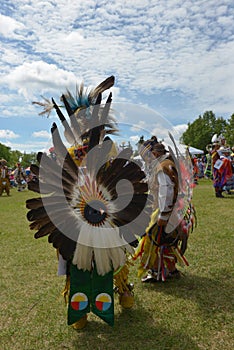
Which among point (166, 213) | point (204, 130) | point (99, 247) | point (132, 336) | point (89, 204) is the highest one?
point (204, 130)

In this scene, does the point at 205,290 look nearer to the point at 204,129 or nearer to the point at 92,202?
the point at 92,202

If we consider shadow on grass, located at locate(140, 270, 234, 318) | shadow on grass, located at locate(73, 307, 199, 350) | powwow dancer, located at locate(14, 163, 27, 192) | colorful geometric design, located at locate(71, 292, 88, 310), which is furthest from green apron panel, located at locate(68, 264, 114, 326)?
powwow dancer, located at locate(14, 163, 27, 192)

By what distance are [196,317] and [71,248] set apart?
4.22 ft

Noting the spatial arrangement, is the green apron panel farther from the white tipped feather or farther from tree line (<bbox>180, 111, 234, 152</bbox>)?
tree line (<bbox>180, 111, 234, 152</bbox>)

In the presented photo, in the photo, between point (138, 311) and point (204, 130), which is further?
point (204, 130)

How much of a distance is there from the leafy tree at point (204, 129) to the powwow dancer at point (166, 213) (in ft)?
150

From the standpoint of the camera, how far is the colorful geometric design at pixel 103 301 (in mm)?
2695

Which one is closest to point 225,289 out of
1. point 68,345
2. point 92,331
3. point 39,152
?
point 92,331

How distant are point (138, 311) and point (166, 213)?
94 cm

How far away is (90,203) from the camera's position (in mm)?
2510

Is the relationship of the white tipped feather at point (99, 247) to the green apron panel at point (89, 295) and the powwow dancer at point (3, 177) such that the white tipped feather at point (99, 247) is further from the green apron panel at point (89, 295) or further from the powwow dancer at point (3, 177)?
the powwow dancer at point (3, 177)

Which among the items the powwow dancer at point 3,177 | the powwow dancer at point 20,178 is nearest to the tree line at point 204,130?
the powwow dancer at point 20,178

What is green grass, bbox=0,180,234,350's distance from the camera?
2.57 metres

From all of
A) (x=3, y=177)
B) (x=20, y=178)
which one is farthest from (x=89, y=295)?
(x=20, y=178)
